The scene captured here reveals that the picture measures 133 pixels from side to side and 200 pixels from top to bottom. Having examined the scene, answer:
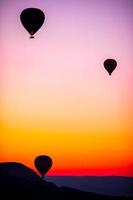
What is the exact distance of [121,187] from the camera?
11344 mm

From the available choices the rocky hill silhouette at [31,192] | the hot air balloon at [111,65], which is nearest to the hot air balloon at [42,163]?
the hot air balloon at [111,65]

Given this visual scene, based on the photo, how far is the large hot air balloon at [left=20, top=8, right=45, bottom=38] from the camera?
30.3 ft

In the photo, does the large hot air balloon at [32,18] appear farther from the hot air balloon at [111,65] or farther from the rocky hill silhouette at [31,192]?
the rocky hill silhouette at [31,192]

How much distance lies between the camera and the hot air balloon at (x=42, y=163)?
1093 cm

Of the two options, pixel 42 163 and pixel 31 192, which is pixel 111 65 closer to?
pixel 42 163

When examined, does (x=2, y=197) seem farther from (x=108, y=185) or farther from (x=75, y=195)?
(x=108, y=185)

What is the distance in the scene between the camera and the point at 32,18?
9250mm

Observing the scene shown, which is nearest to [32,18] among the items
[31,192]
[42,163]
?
[42,163]

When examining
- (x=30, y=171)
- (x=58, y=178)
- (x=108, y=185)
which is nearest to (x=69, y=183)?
(x=58, y=178)

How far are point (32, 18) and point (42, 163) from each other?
4233 millimetres

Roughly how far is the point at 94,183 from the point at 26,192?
7453mm

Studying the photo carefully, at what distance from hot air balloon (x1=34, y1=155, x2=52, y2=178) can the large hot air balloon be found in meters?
3.76

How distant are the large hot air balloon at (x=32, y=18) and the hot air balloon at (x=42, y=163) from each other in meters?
3.76

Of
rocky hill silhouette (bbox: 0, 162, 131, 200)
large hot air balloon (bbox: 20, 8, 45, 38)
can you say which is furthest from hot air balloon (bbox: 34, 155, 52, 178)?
rocky hill silhouette (bbox: 0, 162, 131, 200)
